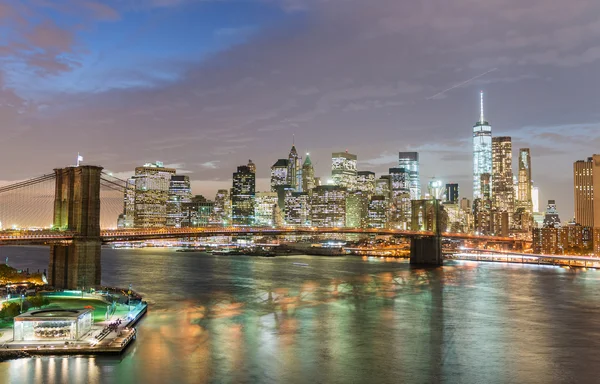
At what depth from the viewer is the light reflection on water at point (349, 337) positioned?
25.3m

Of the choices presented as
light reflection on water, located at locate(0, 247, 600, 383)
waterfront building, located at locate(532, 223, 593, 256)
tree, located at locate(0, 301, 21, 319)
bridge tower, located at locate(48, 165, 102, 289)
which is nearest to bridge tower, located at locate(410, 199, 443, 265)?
light reflection on water, located at locate(0, 247, 600, 383)

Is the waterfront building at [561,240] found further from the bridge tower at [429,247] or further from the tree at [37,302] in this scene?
the tree at [37,302]

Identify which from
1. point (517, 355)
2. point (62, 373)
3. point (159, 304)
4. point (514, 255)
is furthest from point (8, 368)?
point (514, 255)

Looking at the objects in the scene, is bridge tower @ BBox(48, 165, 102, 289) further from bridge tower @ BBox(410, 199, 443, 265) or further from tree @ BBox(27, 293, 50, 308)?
bridge tower @ BBox(410, 199, 443, 265)

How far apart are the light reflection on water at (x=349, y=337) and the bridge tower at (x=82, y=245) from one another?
5938 mm

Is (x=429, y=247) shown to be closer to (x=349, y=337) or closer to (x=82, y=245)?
(x=82, y=245)

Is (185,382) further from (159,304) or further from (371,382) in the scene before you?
(159,304)

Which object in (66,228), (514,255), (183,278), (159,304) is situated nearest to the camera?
(159,304)

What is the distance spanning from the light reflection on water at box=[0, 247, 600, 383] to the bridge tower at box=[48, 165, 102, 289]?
5.94m

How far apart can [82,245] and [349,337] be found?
2481 cm

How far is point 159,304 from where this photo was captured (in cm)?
4403

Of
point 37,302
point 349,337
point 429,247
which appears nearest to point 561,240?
point 429,247

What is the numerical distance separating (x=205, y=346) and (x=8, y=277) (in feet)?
99.4

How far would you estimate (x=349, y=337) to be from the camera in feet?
108
